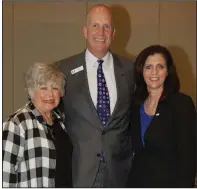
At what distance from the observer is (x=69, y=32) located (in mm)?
3918

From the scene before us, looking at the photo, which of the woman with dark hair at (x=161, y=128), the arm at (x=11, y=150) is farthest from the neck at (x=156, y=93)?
the arm at (x=11, y=150)

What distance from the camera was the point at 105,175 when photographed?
2396mm

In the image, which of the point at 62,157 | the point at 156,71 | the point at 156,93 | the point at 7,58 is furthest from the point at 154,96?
the point at 7,58

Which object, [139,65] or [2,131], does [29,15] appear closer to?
[139,65]

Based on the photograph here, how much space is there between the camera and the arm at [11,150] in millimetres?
1892

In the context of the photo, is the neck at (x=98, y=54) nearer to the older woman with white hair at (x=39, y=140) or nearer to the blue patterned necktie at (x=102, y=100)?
the blue patterned necktie at (x=102, y=100)

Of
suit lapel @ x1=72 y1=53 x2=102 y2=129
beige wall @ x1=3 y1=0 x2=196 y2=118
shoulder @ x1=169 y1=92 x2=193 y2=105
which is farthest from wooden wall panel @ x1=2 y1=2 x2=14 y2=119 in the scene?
shoulder @ x1=169 y1=92 x2=193 y2=105

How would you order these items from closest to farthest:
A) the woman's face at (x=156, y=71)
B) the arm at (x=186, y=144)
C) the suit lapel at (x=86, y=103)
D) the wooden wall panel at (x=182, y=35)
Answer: the arm at (x=186, y=144), the woman's face at (x=156, y=71), the suit lapel at (x=86, y=103), the wooden wall panel at (x=182, y=35)

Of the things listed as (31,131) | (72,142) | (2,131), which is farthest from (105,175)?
(2,131)

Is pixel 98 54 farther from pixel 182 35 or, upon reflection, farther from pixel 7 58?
pixel 182 35

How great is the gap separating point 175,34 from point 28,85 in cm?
249

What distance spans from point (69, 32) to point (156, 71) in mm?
1932

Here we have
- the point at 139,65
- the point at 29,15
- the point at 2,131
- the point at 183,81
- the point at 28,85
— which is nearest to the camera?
the point at 2,131

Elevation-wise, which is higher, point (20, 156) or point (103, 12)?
point (103, 12)
